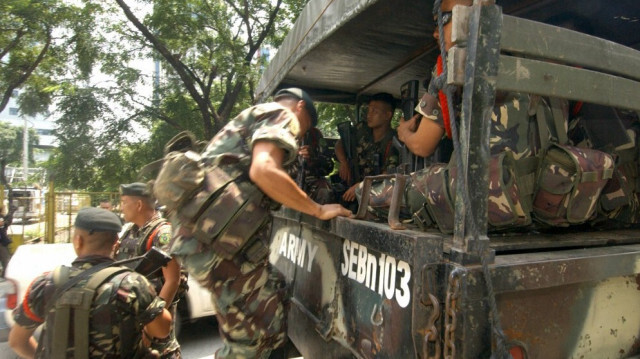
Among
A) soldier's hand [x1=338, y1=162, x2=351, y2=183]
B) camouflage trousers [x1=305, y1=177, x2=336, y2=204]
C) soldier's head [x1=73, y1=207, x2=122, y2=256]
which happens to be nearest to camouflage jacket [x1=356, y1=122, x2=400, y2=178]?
soldier's hand [x1=338, y1=162, x2=351, y2=183]

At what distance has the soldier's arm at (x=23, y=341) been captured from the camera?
2.03m

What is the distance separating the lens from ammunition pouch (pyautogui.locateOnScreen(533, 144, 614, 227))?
5.13ft

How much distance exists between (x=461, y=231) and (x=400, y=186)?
0.41 meters

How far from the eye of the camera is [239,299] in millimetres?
2035

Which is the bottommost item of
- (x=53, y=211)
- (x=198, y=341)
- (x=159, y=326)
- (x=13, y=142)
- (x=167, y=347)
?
(x=13, y=142)

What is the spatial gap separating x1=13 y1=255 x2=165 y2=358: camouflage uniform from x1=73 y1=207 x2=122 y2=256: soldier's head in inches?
2.1

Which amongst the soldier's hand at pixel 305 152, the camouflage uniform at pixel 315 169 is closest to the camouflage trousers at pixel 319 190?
the camouflage uniform at pixel 315 169

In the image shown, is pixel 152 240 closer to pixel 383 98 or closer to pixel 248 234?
pixel 248 234

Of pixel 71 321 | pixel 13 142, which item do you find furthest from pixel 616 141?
pixel 13 142

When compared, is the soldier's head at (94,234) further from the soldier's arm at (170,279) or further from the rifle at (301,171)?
the rifle at (301,171)

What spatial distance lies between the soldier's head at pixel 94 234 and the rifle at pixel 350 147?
2024mm

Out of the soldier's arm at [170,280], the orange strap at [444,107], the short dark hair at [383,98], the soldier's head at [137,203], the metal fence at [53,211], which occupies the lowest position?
the metal fence at [53,211]

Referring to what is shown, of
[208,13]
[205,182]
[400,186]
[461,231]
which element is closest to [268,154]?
[205,182]

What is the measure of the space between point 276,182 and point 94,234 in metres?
0.95
